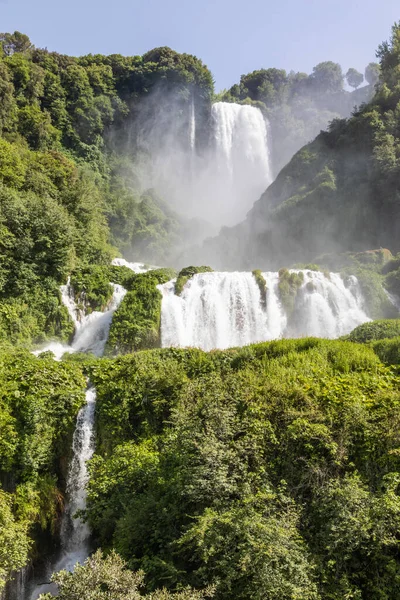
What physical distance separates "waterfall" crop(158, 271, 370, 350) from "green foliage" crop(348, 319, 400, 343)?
7280 millimetres

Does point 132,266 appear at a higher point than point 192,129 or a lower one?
lower

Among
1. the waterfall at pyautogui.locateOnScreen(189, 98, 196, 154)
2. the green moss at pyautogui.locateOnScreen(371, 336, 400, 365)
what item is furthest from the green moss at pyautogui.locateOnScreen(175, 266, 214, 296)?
the waterfall at pyautogui.locateOnScreen(189, 98, 196, 154)

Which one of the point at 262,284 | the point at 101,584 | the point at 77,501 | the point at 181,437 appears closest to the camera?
the point at 101,584

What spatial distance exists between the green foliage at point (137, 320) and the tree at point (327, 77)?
7075 centimetres

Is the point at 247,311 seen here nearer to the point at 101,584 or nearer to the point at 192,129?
the point at 101,584

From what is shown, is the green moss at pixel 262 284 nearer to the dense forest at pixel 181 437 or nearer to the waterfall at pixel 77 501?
the dense forest at pixel 181 437

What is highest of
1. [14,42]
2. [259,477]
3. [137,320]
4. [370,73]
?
[370,73]

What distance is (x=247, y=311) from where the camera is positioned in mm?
20172

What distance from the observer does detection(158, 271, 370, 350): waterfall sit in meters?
18.9

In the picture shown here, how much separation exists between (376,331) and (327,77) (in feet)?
259

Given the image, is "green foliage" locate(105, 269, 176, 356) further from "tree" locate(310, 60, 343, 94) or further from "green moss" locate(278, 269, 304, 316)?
"tree" locate(310, 60, 343, 94)

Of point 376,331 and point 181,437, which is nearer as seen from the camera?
point 181,437

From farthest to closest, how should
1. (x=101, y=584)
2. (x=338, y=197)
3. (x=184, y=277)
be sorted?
(x=338, y=197) → (x=184, y=277) → (x=101, y=584)

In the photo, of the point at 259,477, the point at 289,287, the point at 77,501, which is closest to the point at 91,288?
the point at 289,287
